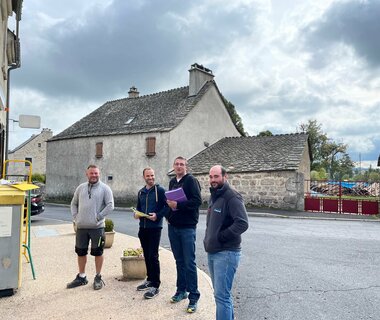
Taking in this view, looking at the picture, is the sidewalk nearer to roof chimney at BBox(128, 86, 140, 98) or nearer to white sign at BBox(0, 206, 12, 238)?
white sign at BBox(0, 206, 12, 238)

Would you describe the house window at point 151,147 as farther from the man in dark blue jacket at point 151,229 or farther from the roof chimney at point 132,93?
the man in dark blue jacket at point 151,229

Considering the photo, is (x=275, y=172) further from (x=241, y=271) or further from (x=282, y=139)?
(x=241, y=271)

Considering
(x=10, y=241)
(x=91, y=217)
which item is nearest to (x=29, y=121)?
(x=10, y=241)

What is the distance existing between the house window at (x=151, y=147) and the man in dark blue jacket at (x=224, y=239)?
65.1ft

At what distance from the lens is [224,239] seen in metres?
3.77

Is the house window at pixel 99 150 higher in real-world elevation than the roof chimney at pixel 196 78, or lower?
lower

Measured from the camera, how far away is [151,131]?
2378cm

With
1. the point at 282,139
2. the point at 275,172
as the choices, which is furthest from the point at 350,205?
the point at 282,139

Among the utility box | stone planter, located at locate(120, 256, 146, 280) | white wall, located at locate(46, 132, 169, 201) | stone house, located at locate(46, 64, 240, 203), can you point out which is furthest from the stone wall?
the utility box

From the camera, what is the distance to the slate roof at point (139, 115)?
24.5 meters

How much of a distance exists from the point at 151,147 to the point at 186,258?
19.2 m

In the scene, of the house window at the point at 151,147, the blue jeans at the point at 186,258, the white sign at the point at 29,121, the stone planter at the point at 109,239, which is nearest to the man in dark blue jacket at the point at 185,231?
the blue jeans at the point at 186,258

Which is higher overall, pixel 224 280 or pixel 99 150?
pixel 99 150

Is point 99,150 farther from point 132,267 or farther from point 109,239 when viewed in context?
point 132,267
